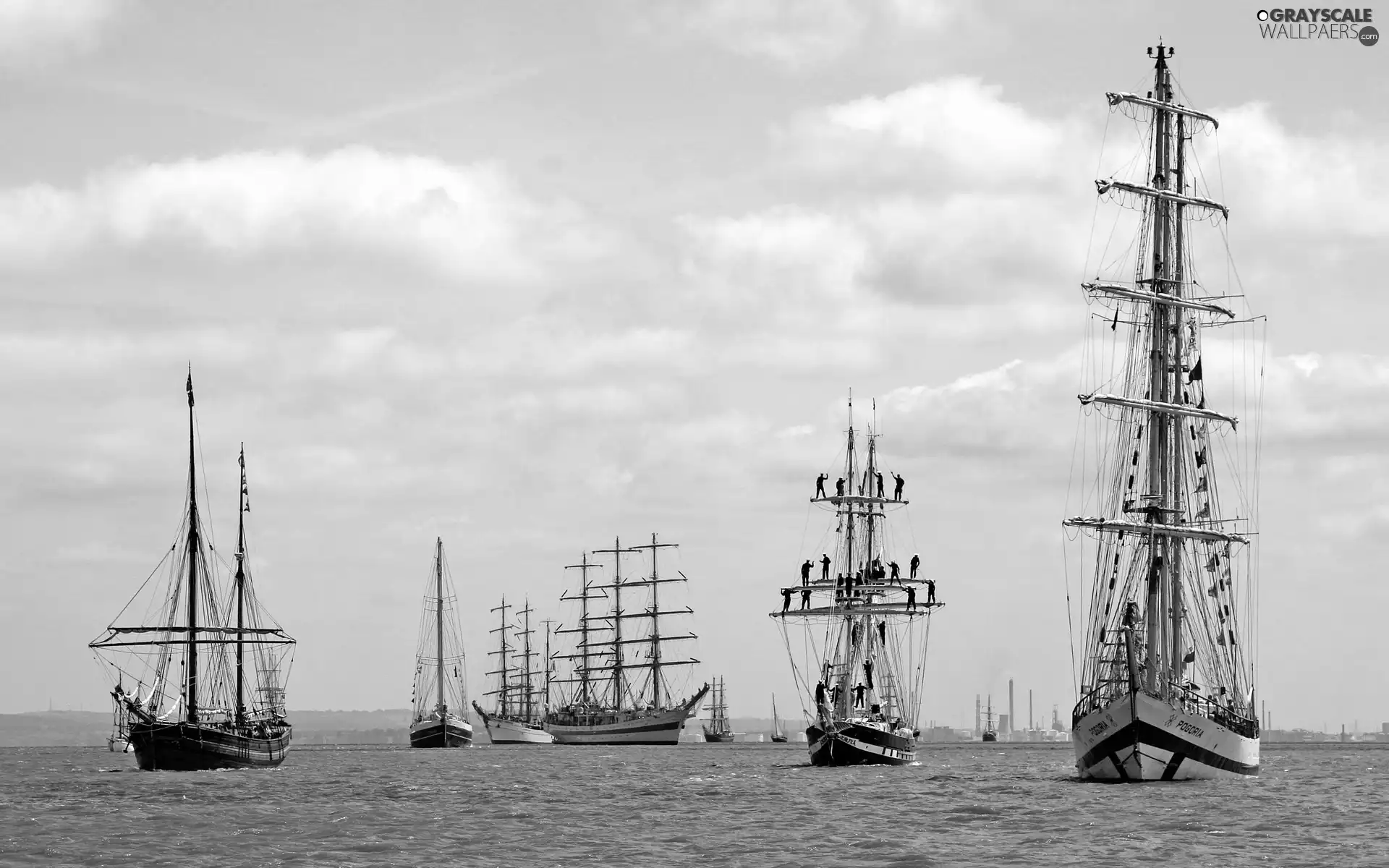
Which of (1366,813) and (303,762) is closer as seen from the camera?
(1366,813)

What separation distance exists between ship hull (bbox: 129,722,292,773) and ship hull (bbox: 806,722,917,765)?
34.7m

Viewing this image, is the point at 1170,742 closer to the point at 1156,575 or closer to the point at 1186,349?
the point at 1156,575

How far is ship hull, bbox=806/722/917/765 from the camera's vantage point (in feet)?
363

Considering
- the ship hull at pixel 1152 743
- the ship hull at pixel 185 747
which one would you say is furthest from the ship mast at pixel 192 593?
the ship hull at pixel 1152 743

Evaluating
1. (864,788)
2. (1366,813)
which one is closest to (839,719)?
(864,788)

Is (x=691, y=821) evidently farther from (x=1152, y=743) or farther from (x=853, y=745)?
(x=853, y=745)

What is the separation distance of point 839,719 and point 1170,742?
125 ft

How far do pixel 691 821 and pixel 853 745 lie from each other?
47.5 metres

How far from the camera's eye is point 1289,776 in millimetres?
113688

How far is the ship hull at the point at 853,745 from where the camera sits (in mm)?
110750

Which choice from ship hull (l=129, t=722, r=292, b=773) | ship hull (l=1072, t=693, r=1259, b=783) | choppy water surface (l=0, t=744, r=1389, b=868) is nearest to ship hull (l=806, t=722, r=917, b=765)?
choppy water surface (l=0, t=744, r=1389, b=868)

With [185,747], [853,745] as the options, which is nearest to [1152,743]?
[853,745]

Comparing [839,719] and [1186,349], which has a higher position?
[1186,349]

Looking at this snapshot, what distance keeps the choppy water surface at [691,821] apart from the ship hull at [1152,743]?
1454mm
